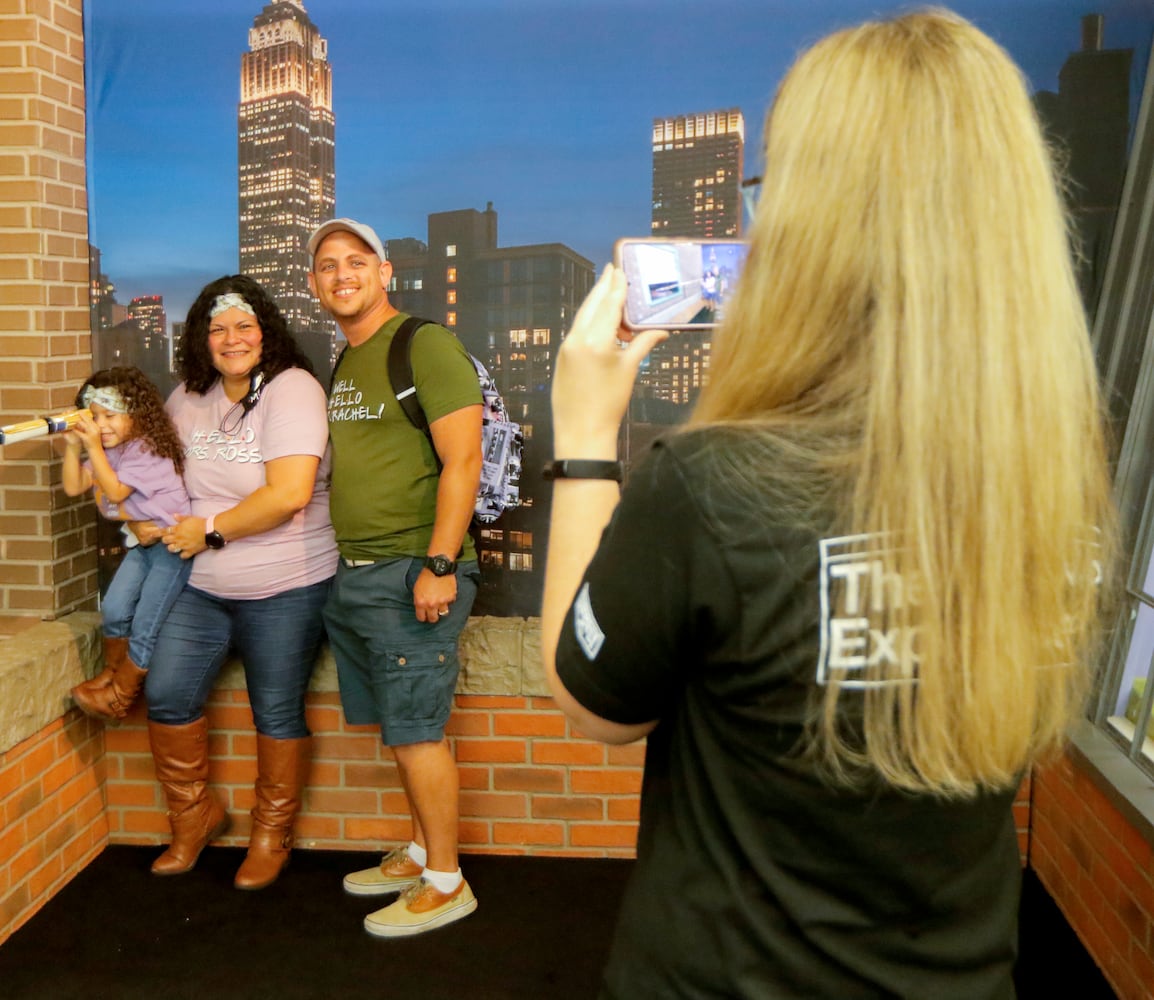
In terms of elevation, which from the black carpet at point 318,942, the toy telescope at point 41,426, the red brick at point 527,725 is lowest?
the black carpet at point 318,942

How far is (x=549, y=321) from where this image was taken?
3.61 m

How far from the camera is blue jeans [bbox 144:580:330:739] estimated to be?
3.28 meters

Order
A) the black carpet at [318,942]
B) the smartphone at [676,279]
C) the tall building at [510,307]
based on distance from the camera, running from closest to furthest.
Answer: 1. the smartphone at [676,279]
2. the black carpet at [318,942]
3. the tall building at [510,307]

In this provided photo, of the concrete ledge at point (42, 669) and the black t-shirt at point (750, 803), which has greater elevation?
the black t-shirt at point (750, 803)

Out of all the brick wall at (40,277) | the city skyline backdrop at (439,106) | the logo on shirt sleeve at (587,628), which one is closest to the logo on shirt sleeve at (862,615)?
the logo on shirt sleeve at (587,628)

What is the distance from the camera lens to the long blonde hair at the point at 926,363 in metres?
0.85

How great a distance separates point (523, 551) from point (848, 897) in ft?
9.04

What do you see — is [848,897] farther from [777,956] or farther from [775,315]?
[775,315]

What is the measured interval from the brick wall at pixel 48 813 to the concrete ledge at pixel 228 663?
97 millimetres

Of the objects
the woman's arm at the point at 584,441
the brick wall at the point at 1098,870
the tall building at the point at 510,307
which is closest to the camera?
the woman's arm at the point at 584,441

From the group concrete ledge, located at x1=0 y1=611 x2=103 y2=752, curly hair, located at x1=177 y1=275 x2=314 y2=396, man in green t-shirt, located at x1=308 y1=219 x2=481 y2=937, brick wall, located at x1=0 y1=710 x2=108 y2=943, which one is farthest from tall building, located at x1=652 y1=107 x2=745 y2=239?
brick wall, located at x1=0 y1=710 x2=108 y2=943

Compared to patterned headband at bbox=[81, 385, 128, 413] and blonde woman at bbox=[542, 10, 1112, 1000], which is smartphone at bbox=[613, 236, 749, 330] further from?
patterned headband at bbox=[81, 385, 128, 413]

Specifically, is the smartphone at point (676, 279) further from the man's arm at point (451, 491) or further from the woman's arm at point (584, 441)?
the man's arm at point (451, 491)

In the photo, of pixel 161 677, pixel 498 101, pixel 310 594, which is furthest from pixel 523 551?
pixel 498 101
